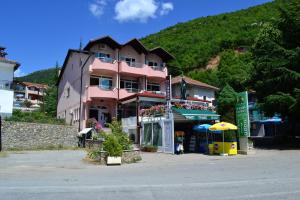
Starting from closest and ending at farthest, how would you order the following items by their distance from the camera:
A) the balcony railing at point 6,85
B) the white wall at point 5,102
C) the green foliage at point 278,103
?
the green foliage at point 278,103, the white wall at point 5,102, the balcony railing at point 6,85

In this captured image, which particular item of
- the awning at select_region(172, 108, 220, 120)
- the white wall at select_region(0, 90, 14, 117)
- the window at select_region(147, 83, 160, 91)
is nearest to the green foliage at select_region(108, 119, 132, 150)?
the awning at select_region(172, 108, 220, 120)

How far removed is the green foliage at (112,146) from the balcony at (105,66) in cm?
2108

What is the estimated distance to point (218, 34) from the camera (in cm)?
8912

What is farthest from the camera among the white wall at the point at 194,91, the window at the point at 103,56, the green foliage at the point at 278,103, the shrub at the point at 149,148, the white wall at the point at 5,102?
the white wall at the point at 194,91

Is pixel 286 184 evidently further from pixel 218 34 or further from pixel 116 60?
pixel 218 34

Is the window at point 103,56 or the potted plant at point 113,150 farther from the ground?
the window at point 103,56

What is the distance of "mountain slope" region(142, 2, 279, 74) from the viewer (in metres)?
80.5

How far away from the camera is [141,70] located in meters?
44.4

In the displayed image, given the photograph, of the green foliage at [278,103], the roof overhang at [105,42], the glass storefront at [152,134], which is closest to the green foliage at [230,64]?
the roof overhang at [105,42]

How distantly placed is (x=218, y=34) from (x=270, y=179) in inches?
3151

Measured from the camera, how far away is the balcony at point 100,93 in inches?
1571

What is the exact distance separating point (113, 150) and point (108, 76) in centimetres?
2397

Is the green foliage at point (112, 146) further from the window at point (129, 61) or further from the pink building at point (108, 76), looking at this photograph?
the window at point (129, 61)

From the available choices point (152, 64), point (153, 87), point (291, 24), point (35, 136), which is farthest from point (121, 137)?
point (152, 64)
